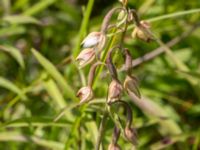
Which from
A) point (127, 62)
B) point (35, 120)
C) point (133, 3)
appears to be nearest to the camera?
point (127, 62)

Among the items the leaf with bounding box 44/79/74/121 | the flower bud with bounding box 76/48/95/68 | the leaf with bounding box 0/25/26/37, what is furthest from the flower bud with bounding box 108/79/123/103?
the leaf with bounding box 0/25/26/37

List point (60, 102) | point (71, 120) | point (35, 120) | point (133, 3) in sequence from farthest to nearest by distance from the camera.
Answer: point (133, 3) < point (60, 102) < point (71, 120) < point (35, 120)

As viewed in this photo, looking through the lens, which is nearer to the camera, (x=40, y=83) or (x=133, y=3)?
(x=40, y=83)

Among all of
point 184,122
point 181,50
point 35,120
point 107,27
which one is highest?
point 107,27

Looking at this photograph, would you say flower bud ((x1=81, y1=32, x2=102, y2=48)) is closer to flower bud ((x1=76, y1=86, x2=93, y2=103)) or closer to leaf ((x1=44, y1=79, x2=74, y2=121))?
flower bud ((x1=76, y1=86, x2=93, y2=103))

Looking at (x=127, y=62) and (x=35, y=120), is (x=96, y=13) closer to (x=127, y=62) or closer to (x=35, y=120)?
(x=35, y=120)

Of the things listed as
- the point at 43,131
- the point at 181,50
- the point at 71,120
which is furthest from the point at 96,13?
the point at 71,120

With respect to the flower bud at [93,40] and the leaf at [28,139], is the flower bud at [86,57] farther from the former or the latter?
the leaf at [28,139]
